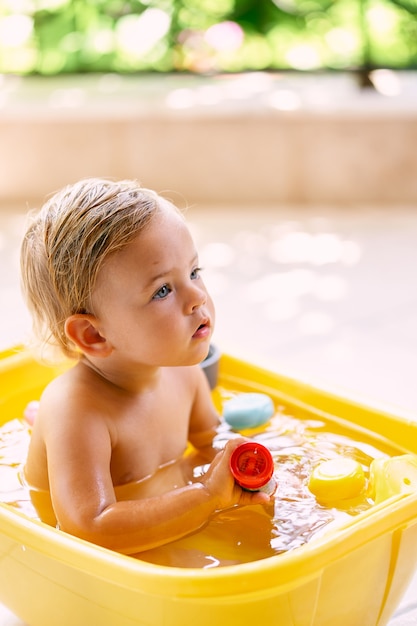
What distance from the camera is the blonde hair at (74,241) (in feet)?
3.11

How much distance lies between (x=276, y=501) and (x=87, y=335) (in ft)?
0.85

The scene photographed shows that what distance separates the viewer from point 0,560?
931 mm

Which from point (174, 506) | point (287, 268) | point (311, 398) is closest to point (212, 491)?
point (174, 506)

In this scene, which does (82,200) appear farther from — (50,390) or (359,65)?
(359,65)

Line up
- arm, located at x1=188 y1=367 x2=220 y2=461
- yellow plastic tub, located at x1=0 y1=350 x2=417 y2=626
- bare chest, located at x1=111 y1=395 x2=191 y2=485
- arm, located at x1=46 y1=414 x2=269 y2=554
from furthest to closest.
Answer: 1. arm, located at x1=188 y1=367 x2=220 y2=461
2. bare chest, located at x1=111 y1=395 x2=191 y2=485
3. arm, located at x1=46 y1=414 x2=269 y2=554
4. yellow plastic tub, located at x1=0 y1=350 x2=417 y2=626

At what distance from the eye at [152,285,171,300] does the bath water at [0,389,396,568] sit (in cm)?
22

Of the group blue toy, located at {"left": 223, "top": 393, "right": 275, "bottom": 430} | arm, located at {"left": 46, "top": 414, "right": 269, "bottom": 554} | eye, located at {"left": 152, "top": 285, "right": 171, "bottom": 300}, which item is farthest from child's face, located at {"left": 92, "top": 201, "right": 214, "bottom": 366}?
blue toy, located at {"left": 223, "top": 393, "right": 275, "bottom": 430}

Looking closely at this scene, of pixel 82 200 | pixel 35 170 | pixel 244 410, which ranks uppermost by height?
pixel 82 200

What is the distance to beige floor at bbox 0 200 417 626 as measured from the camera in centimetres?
171

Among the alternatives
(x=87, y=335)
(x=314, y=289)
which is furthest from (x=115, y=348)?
(x=314, y=289)

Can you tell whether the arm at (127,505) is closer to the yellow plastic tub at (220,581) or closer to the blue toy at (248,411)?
the yellow plastic tub at (220,581)

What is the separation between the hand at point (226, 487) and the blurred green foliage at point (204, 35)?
214cm

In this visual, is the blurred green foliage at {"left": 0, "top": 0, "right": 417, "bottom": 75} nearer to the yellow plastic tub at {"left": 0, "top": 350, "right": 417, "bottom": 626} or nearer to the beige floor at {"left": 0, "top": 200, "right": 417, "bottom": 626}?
the beige floor at {"left": 0, "top": 200, "right": 417, "bottom": 626}

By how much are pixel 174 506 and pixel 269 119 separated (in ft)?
6.26
